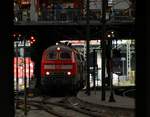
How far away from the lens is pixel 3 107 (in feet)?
21.5

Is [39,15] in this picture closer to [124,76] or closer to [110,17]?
[110,17]

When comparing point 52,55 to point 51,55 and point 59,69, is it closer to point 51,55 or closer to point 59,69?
point 51,55

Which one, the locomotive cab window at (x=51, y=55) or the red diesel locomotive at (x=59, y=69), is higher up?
the locomotive cab window at (x=51, y=55)

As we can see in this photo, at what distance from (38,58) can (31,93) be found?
983 centimetres

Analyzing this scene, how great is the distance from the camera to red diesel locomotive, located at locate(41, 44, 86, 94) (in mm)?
40781

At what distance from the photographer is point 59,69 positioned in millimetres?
41500

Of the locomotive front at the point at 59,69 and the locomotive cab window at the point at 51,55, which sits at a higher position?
the locomotive cab window at the point at 51,55

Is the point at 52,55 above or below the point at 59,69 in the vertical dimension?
above

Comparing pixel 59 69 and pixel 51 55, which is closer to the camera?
pixel 59 69

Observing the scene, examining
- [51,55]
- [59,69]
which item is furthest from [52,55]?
[59,69]

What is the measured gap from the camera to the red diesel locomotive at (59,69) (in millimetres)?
40781

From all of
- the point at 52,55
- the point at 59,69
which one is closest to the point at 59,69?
the point at 59,69

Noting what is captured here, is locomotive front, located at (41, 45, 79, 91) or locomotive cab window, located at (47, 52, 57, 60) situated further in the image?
locomotive cab window, located at (47, 52, 57, 60)

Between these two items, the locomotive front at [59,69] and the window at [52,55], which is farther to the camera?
the window at [52,55]
